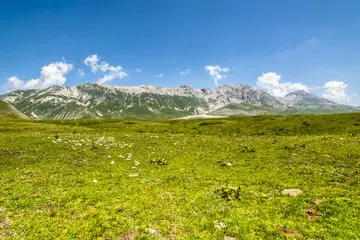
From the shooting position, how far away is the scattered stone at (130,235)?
12.6 meters

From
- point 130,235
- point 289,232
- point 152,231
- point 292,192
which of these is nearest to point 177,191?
point 152,231

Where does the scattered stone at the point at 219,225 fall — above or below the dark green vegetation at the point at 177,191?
below

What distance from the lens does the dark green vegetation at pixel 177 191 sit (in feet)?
43.8

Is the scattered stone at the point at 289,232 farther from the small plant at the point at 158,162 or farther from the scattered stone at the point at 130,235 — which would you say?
the small plant at the point at 158,162

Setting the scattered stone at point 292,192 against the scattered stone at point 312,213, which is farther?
the scattered stone at point 292,192

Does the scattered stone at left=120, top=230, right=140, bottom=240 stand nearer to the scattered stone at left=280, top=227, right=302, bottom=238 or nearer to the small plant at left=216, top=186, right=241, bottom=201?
the small plant at left=216, top=186, right=241, bottom=201

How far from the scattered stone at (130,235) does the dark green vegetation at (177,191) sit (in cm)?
11

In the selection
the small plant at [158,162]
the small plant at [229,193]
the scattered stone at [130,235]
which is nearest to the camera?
the scattered stone at [130,235]

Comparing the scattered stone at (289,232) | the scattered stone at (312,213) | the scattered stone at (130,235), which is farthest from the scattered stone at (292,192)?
the scattered stone at (130,235)

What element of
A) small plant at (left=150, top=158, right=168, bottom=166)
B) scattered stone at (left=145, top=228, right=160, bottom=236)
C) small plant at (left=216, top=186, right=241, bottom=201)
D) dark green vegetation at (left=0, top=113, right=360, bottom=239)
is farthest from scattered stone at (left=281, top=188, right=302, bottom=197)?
small plant at (left=150, top=158, right=168, bottom=166)

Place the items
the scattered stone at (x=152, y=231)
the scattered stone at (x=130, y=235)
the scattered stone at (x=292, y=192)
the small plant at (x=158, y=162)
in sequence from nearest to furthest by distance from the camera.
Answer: the scattered stone at (x=130, y=235)
the scattered stone at (x=152, y=231)
the scattered stone at (x=292, y=192)
the small plant at (x=158, y=162)

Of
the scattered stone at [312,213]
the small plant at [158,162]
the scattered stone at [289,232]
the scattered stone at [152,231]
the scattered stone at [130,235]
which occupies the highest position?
the small plant at [158,162]

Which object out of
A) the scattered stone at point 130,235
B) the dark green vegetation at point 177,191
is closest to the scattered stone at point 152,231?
the dark green vegetation at point 177,191

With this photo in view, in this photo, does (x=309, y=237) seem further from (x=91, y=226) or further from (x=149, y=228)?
(x=91, y=226)
